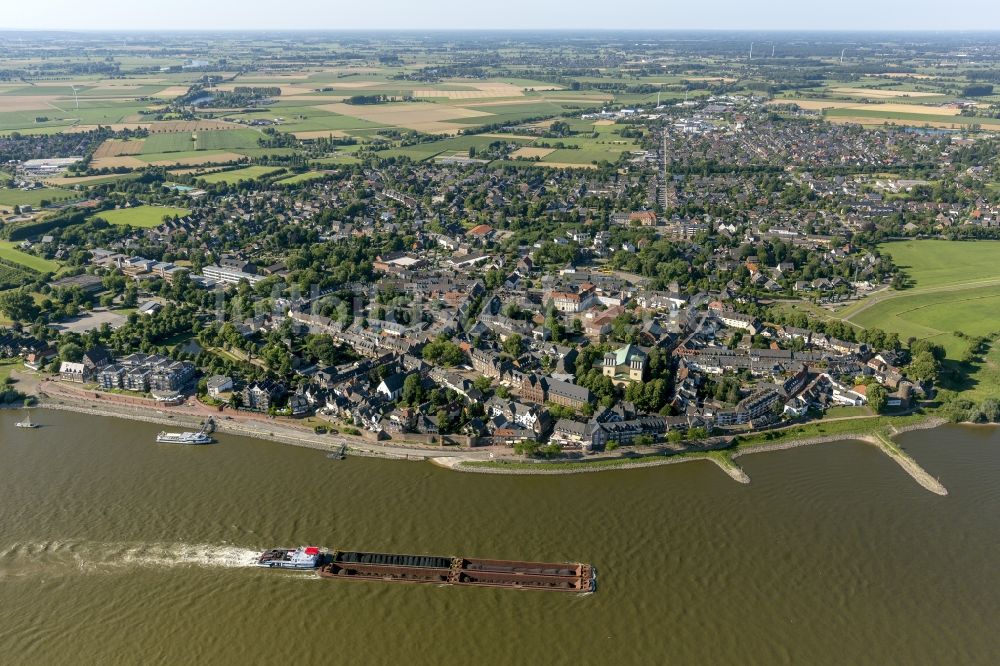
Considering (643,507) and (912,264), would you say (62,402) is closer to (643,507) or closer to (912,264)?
(643,507)

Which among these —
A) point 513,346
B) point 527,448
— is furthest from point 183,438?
point 513,346

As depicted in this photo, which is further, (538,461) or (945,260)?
(945,260)

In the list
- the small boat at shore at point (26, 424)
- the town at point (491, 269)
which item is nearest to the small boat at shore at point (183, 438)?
the town at point (491, 269)

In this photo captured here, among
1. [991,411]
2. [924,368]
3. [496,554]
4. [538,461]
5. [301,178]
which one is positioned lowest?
[496,554]

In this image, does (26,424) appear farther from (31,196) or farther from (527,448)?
(31,196)

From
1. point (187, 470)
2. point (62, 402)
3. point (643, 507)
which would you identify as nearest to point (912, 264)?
point (643, 507)

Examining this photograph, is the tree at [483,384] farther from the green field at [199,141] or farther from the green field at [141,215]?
the green field at [199,141]
